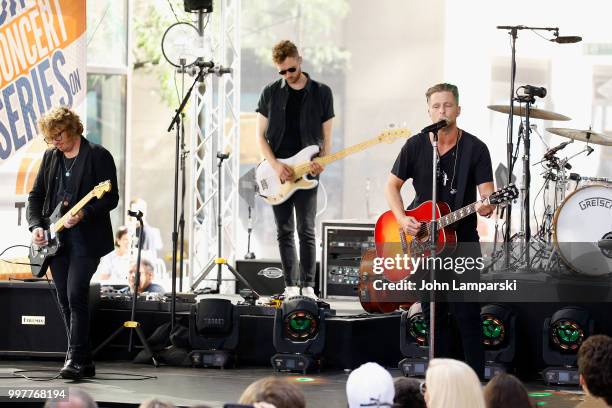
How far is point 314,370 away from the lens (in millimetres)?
7918

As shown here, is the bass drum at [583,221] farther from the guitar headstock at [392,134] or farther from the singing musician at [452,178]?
the singing musician at [452,178]

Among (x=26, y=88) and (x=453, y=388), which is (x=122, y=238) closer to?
(x=26, y=88)

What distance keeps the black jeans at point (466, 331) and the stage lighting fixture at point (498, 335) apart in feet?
3.43

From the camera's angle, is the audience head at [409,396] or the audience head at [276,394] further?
the audience head at [409,396]

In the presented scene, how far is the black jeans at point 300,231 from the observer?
28.1 feet

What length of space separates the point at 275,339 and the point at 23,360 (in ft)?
6.34

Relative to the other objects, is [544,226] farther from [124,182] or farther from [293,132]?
[124,182]

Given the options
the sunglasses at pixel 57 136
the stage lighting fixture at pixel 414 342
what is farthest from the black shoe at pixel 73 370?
the stage lighting fixture at pixel 414 342

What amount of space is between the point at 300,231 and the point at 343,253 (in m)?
1.54

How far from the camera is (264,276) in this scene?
1025 cm

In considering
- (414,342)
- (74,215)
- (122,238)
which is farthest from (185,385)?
(122,238)

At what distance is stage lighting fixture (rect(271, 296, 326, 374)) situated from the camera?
789 cm

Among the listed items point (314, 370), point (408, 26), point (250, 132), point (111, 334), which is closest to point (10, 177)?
point (111, 334)

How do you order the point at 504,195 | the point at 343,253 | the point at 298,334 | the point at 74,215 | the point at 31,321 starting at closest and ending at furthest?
the point at 504,195 → the point at 74,215 → the point at 298,334 → the point at 31,321 → the point at 343,253
